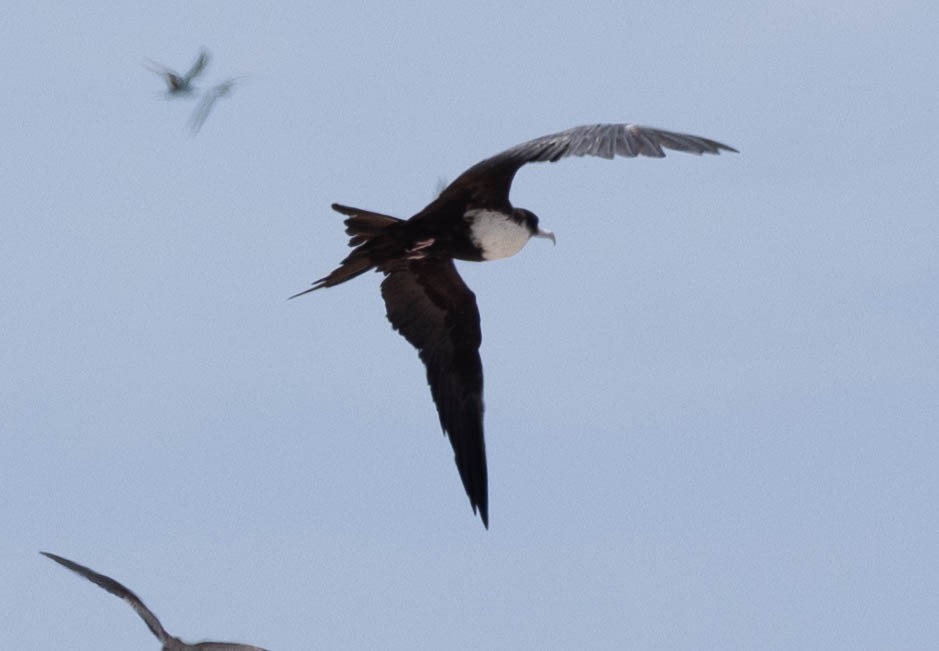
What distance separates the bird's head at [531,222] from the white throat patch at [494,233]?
0.22 feet

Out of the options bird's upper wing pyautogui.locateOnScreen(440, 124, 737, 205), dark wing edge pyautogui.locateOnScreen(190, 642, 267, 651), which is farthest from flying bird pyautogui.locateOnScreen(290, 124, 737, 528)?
dark wing edge pyautogui.locateOnScreen(190, 642, 267, 651)

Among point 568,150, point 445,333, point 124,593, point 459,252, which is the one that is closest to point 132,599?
point 124,593

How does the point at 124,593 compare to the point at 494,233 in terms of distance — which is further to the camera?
the point at 494,233

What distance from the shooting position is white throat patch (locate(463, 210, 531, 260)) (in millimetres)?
11875

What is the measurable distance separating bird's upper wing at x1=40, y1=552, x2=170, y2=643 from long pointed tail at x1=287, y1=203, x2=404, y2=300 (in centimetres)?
379

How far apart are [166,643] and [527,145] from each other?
13.1 ft

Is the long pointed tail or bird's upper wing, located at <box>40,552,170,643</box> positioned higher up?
the long pointed tail

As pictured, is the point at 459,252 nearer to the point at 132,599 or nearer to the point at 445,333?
the point at 445,333

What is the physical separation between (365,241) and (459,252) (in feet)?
2.01

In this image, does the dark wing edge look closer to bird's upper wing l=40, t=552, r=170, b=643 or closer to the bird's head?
bird's upper wing l=40, t=552, r=170, b=643

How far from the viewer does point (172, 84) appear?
10.8 metres

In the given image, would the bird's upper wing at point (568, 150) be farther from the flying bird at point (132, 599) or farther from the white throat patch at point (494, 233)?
the flying bird at point (132, 599)

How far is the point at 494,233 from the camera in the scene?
11969 millimetres

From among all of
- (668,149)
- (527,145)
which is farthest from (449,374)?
(668,149)
